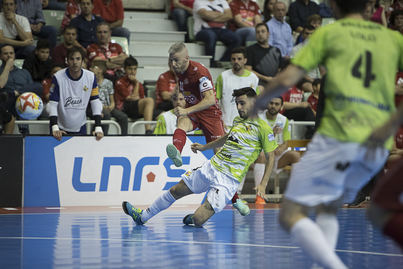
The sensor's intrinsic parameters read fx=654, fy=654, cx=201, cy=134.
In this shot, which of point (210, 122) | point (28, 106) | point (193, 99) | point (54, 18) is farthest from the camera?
point (54, 18)

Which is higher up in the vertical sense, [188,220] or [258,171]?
[188,220]

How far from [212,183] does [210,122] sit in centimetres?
143

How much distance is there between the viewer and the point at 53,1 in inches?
519

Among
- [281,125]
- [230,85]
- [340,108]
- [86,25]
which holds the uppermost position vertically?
[340,108]

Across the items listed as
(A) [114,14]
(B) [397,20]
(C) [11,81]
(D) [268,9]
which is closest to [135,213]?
(C) [11,81]

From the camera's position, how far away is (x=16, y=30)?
1131 cm

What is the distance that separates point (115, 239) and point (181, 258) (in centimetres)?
123

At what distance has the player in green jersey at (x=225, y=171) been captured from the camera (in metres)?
6.81

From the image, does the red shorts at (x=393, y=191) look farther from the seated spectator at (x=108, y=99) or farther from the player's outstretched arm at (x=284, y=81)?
the seated spectator at (x=108, y=99)

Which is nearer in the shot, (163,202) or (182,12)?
(163,202)

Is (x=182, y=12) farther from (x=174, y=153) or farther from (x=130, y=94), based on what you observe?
(x=174, y=153)

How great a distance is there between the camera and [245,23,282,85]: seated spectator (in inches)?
470

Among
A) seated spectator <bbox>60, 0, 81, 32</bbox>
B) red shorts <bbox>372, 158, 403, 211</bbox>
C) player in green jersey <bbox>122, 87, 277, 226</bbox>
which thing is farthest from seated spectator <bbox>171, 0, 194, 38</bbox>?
red shorts <bbox>372, 158, 403, 211</bbox>

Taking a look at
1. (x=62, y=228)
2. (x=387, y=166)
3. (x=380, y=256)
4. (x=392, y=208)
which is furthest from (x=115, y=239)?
(x=387, y=166)
